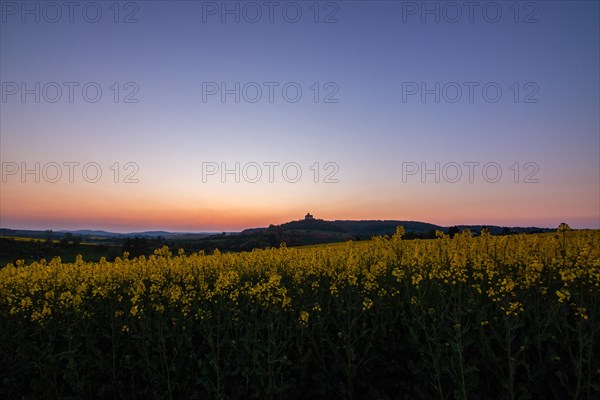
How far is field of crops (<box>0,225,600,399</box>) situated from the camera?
20.0 feet

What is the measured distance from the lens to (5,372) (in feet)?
29.1

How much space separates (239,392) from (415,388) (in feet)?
8.98

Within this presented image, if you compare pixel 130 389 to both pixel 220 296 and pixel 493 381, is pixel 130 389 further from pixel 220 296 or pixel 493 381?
pixel 493 381

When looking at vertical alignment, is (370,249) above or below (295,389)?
above

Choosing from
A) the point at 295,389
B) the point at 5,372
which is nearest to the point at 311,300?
the point at 295,389

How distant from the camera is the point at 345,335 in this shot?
269 inches

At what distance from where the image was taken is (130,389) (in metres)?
7.90

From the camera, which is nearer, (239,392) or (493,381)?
(493,381)

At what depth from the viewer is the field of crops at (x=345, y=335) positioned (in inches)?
240

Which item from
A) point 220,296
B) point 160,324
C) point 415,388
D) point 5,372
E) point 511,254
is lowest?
point 5,372

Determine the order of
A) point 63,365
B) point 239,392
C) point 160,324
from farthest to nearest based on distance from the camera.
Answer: point 63,365
point 160,324
point 239,392

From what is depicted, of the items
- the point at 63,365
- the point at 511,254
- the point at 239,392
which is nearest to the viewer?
the point at 239,392

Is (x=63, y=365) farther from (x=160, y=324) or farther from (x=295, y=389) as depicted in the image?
(x=295, y=389)

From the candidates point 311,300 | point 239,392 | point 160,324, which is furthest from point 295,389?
point 160,324
